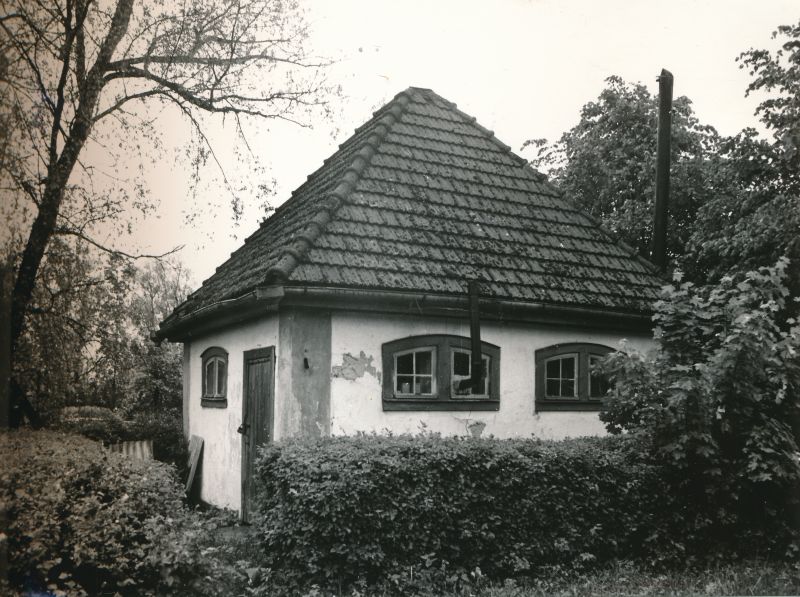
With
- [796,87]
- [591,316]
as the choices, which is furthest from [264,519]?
[796,87]

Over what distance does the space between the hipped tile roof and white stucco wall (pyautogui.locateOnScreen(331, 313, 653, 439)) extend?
1.86 feet

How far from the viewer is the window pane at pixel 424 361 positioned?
998 centimetres

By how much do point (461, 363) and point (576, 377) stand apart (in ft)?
7.62

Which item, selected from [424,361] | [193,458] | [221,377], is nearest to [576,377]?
[424,361]

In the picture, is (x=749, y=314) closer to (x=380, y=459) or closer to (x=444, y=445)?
(x=444, y=445)

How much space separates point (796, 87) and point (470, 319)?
9809mm

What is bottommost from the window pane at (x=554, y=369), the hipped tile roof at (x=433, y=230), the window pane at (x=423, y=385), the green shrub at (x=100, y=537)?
the green shrub at (x=100, y=537)

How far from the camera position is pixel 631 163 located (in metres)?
22.2

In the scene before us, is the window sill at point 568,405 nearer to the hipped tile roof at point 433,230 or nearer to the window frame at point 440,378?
the window frame at point 440,378

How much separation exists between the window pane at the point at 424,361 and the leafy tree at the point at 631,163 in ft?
41.3

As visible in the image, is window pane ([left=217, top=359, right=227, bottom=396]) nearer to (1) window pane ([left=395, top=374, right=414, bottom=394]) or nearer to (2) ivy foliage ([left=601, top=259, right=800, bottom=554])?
(1) window pane ([left=395, top=374, right=414, bottom=394])

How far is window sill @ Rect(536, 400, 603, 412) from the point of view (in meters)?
10.9

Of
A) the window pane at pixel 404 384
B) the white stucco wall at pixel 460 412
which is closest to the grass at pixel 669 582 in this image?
the white stucco wall at pixel 460 412

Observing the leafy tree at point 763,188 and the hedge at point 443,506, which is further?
the leafy tree at point 763,188
